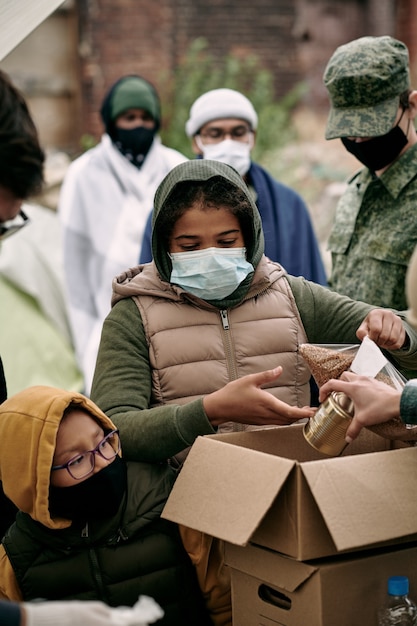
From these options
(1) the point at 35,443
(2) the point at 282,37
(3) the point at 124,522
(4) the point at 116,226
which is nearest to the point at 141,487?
(3) the point at 124,522

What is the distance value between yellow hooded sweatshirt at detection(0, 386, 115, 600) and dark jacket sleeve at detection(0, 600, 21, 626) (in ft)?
2.35

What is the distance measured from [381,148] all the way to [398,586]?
1856 mm

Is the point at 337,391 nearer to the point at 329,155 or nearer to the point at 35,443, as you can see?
the point at 35,443

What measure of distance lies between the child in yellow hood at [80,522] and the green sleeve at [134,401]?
7cm

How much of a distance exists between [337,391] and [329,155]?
826 cm

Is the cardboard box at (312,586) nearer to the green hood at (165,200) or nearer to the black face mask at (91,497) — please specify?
the black face mask at (91,497)

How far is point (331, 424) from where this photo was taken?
2.44 metres

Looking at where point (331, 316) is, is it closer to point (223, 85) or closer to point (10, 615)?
point (10, 615)

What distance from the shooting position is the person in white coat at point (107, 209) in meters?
5.82

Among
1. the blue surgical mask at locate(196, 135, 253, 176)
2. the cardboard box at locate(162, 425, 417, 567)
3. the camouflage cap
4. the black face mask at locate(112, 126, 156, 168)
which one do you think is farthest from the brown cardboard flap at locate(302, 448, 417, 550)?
the black face mask at locate(112, 126, 156, 168)

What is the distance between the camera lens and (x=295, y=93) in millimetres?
10602

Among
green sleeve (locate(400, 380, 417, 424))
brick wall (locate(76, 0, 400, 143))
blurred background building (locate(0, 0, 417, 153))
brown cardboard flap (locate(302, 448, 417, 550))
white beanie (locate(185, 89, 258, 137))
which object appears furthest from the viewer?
brick wall (locate(76, 0, 400, 143))

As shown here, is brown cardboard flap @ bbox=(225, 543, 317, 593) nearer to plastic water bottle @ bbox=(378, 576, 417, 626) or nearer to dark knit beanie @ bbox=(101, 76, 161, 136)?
plastic water bottle @ bbox=(378, 576, 417, 626)

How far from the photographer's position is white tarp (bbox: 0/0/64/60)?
8.07 ft
